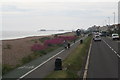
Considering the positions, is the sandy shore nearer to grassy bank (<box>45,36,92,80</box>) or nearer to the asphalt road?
grassy bank (<box>45,36,92,80</box>)

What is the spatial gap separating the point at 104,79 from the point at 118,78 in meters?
0.72

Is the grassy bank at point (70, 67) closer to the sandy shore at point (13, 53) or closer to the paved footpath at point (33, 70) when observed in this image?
the paved footpath at point (33, 70)

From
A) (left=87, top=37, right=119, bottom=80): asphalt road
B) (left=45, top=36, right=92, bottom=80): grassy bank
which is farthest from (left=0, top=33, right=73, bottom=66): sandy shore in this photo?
(left=87, top=37, right=119, bottom=80): asphalt road

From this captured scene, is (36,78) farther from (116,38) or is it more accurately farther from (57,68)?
(116,38)

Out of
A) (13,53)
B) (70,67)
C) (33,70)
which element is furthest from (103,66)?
(13,53)

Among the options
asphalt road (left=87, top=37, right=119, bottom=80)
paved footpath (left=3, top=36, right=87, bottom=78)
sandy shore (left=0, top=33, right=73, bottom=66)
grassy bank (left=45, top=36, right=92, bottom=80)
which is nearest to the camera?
grassy bank (left=45, top=36, right=92, bottom=80)

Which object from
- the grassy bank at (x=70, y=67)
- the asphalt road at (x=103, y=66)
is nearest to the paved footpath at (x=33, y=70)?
the grassy bank at (x=70, y=67)

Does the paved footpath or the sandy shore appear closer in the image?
the paved footpath

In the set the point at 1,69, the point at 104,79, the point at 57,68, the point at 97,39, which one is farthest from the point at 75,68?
the point at 97,39

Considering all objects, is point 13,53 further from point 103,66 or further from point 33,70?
point 103,66

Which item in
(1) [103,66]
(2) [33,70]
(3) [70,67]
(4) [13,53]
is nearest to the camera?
(2) [33,70]

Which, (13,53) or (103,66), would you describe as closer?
(103,66)

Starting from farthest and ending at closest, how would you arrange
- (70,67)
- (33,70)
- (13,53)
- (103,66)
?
(13,53) < (70,67) < (103,66) < (33,70)

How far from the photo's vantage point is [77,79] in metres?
16.6
